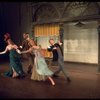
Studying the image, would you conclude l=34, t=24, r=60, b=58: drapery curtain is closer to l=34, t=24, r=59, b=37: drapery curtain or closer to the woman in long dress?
l=34, t=24, r=59, b=37: drapery curtain

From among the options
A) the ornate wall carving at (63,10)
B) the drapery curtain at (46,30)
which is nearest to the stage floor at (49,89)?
the ornate wall carving at (63,10)

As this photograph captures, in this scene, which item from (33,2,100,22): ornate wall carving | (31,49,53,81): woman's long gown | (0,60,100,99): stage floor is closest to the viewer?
(0,60,100,99): stage floor

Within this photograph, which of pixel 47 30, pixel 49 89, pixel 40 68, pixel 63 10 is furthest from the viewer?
pixel 47 30

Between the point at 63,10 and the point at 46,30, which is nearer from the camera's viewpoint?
the point at 63,10

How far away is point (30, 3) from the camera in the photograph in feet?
46.8

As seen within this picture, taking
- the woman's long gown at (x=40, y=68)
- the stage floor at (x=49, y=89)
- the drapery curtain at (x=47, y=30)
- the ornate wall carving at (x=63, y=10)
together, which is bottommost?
the stage floor at (x=49, y=89)

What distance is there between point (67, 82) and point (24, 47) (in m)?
2.77

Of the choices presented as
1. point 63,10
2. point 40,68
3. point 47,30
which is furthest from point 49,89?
point 47,30

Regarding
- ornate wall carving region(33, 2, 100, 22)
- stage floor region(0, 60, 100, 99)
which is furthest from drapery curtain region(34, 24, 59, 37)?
stage floor region(0, 60, 100, 99)

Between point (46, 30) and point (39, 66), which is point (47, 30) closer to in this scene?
point (46, 30)

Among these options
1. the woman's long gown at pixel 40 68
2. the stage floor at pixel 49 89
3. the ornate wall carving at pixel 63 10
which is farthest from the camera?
the ornate wall carving at pixel 63 10

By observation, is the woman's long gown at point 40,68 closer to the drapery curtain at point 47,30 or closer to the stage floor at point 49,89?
the stage floor at point 49,89

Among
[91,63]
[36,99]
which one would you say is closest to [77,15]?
[91,63]

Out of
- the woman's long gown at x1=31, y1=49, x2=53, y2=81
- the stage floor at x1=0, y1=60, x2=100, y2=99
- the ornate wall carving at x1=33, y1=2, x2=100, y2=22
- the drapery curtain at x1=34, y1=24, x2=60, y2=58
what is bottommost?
the stage floor at x1=0, y1=60, x2=100, y2=99
